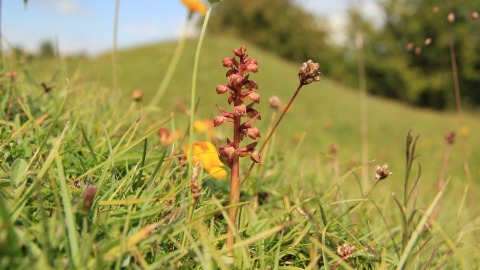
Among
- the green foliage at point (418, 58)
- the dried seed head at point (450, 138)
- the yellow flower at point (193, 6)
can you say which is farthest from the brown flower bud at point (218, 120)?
the green foliage at point (418, 58)

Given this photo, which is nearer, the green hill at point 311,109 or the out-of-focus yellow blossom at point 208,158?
the out-of-focus yellow blossom at point 208,158

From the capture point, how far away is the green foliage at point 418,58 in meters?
19.4

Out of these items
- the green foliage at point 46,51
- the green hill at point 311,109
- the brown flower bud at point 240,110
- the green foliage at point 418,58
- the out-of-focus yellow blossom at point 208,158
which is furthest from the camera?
the green foliage at point 418,58

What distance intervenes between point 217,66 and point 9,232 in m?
8.07

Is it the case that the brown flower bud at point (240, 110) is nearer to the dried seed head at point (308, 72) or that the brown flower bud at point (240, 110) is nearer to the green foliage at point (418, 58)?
the dried seed head at point (308, 72)

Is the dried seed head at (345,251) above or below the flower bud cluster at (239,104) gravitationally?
below

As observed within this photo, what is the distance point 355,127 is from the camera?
6.37m

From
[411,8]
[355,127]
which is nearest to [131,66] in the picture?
[355,127]

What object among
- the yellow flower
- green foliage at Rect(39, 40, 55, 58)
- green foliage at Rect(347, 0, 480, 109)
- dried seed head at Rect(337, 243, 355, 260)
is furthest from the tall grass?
green foliage at Rect(347, 0, 480, 109)

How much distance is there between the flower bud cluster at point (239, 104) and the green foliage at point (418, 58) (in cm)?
1981

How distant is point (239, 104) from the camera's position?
61 cm

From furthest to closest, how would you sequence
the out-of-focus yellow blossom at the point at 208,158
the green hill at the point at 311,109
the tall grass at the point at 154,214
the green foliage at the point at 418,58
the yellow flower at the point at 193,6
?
the green foliage at the point at 418,58 → the green hill at the point at 311,109 → the yellow flower at the point at 193,6 → the out-of-focus yellow blossom at the point at 208,158 → the tall grass at the point at 154,214

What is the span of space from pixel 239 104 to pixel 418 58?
72.0 feet

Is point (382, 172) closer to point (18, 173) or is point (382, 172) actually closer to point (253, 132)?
point (253, 132)
